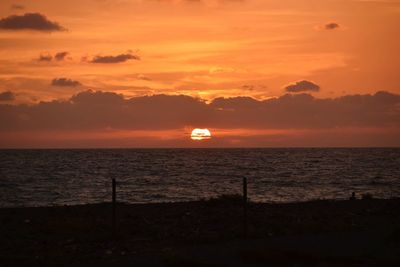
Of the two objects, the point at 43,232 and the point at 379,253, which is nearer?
the point at 379,253

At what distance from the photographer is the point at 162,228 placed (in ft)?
60.5

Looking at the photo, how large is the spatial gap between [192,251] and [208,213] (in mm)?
7538

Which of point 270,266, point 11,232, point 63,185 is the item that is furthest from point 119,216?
point 63,185

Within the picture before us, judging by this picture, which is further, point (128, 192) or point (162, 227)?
point (128, 192)

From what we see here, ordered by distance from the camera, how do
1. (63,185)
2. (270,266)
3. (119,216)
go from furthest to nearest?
(63,185) → (119,216) → (270,266)

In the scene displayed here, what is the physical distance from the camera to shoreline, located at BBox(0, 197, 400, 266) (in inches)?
569

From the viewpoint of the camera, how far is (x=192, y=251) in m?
14.6

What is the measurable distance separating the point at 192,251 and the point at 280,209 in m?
10.6

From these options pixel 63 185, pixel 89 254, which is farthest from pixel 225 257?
pixel 63 185

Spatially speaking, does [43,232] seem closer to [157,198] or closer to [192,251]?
[192,251]

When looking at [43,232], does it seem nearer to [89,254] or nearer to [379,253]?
[89,254]

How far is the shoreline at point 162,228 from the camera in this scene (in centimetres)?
1446

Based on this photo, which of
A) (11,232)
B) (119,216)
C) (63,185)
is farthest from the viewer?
(63,185)

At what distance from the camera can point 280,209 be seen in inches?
958
